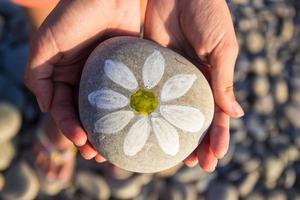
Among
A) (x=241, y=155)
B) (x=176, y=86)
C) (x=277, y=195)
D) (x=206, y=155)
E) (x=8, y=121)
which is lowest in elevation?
(x=277, y=195)

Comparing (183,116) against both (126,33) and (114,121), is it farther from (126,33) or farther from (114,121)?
(126,33)

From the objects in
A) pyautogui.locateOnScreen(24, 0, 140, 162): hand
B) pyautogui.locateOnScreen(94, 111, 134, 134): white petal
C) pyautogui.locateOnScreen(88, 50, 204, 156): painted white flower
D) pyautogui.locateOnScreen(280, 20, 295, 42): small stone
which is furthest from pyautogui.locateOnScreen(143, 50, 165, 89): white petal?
pyautogui.locateOnScreen(280, 20, 295, 42): small stone

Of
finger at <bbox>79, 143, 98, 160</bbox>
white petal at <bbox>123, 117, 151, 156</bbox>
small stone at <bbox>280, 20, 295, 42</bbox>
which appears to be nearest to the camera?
white petal at <bbox>123, 117, 151, 156</bbox>

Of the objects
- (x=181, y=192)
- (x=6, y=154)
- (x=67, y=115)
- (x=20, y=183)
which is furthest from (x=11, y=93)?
(x=181, y=192)

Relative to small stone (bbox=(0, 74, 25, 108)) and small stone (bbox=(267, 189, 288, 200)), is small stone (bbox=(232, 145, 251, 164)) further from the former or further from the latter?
small stone (bbox=(0, 74, 25, 108))

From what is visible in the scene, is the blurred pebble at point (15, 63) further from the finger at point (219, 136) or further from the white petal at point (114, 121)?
the finger at point (219, 136)

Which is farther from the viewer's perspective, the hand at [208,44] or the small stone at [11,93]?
the small stone at [11,93]

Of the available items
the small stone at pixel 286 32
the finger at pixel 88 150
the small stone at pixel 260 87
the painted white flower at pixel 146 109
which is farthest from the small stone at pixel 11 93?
the small stone at pixel 286 32
